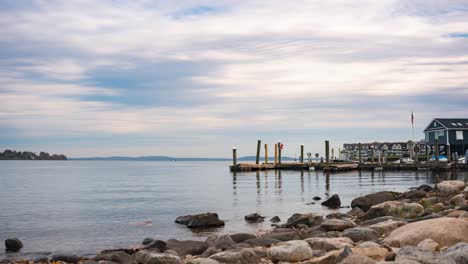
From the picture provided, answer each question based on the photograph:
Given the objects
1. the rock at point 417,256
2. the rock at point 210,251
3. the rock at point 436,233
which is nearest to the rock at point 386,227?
the rock at point 436,233

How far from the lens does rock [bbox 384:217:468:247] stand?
34.2ft

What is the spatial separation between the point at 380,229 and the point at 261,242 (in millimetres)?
2931

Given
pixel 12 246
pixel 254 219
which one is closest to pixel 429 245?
pixel 12 246

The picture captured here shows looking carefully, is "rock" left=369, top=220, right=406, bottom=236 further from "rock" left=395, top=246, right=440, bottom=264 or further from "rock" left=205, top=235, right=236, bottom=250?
"rock" left=395, top=246, right=440, bottom=264

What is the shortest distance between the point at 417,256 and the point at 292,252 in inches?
113

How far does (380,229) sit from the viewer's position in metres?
12.9

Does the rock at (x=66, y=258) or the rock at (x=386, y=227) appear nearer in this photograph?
the rock at (x=386, y=227)

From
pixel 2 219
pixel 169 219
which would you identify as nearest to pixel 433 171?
pixel 169 219

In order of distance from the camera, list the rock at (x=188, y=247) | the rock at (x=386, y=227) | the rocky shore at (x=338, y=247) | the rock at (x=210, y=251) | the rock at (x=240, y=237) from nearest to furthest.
→ the rocky shore at (x=338, y=247), the rock at (x=210, y=251), the rock at (x=386, y=227), the rock at (x=188, y=247), the rock at (x=240, y=237)

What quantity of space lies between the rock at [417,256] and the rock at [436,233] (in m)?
2.10

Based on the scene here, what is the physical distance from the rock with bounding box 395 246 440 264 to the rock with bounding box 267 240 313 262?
7.63ft

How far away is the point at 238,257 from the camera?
10531 millimetres

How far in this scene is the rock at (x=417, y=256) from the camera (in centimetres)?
792

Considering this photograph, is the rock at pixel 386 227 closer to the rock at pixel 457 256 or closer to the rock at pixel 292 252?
the rock at pixel 292 252
